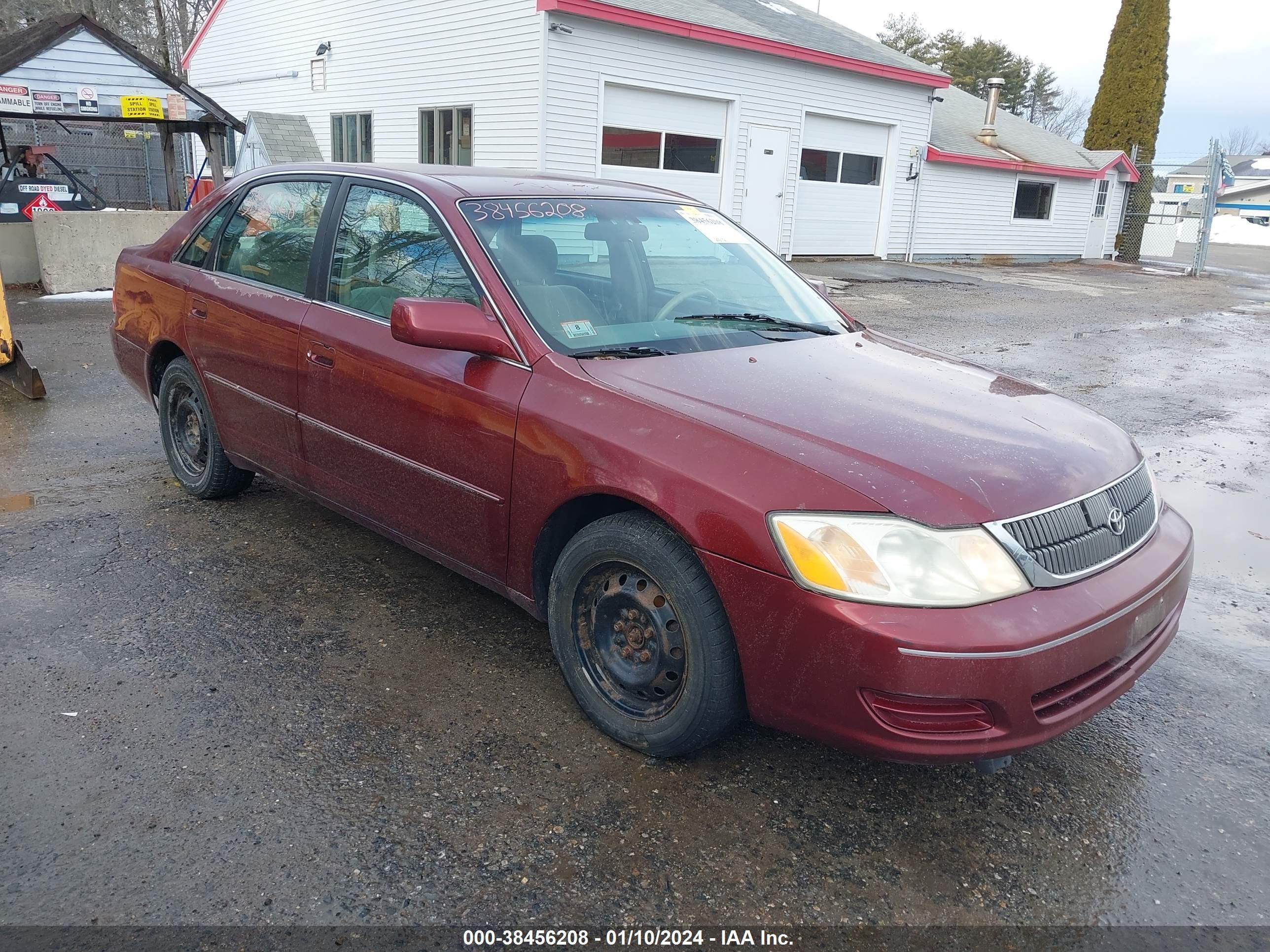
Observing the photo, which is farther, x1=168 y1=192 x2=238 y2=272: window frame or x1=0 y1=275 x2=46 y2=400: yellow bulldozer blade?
x1=0 y1=275 x2=46 y2=400: yellow bulldozer blade

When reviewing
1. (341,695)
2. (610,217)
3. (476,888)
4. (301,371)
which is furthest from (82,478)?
(476,888)

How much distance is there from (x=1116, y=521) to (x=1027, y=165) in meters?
24.7

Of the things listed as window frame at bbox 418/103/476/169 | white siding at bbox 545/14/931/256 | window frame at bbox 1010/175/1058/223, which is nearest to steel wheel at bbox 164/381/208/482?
white siding at bbox 545/14/931/256

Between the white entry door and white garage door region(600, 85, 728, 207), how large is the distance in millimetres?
686

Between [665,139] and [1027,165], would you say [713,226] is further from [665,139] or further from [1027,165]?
[1027,165]

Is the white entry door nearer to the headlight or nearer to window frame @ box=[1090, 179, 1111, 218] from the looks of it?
window frame @ box=[1090, 179, 1111, 218]

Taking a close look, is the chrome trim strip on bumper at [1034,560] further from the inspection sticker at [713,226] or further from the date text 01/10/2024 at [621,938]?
the inspection sticker at [713,226]

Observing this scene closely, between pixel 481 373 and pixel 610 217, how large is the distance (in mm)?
995

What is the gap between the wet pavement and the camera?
95.3 inches

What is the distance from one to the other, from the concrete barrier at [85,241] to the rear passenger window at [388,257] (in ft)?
29.7

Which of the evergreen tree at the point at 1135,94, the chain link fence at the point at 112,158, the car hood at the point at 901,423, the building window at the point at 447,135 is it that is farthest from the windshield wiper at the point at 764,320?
the evergreen tree at the point at 1135,94

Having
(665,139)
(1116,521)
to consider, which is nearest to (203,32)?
(665,139)

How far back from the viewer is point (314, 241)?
407 centimetres

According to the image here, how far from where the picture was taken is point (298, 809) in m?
2.68
